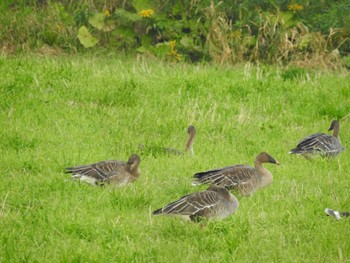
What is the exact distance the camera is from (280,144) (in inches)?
481

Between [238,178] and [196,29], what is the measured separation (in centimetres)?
986

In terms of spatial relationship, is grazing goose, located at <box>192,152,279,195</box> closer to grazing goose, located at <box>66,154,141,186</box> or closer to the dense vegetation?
grazing goose, located at <box>66,154,141,186</box>

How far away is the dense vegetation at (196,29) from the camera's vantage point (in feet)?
61.2

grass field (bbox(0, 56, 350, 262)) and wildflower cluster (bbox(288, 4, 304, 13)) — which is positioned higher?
grass field (bbox(0, 56, 350, 262))

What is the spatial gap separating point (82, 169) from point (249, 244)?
274 centimetres

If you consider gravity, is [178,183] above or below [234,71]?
above

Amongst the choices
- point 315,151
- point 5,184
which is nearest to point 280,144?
point 315,151

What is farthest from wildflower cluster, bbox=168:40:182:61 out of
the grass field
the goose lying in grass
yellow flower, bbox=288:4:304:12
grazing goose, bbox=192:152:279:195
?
grazing goose, bbox=192:152:279:195

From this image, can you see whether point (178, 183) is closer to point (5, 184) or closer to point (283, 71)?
point (5, 184)

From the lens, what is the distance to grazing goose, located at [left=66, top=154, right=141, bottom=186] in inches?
384

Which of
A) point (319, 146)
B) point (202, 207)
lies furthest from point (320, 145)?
point (202, 207)

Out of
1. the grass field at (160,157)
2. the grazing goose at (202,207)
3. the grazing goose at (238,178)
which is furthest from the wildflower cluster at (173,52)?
the grazing goose at (202,207)

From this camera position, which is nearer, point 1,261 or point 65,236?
point 1,261

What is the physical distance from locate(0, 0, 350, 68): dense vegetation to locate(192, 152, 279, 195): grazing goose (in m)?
8.35
